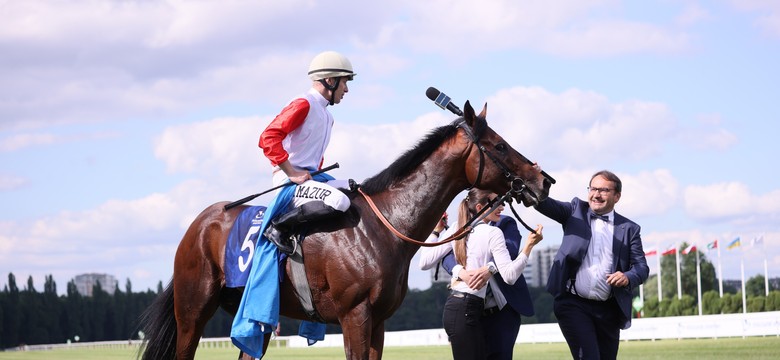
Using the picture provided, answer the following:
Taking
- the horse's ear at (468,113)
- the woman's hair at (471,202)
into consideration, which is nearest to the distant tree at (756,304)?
the woman's hair at (471,202)

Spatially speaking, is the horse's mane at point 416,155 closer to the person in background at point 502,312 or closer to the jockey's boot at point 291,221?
the jockey's boot at point 291,221

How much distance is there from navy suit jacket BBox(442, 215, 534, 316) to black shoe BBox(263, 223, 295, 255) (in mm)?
1979

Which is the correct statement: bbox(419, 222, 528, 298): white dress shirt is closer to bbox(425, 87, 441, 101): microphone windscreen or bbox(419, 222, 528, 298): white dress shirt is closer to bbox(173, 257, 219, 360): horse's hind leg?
bbox(425, 87, 441, 101): microphone windscreen

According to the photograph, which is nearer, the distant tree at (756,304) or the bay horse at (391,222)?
the bay horse at (391,222)

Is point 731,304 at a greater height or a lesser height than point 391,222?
greater

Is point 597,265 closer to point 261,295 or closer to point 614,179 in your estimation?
point 614,179

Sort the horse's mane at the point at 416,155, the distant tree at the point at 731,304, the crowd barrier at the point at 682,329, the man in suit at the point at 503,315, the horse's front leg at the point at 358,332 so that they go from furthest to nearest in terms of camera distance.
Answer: the distant tree at the point at 731,304 < the crowd barrier at the point at 682,329 < the man in suit at the point at 503,315 < the horse's mane at the point at 416,155 < the horse's front leg at the point at 358,332

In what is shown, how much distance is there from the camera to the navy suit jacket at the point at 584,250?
26.5ft

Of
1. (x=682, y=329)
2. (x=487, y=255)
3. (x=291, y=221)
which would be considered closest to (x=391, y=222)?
(x=291, y=221)

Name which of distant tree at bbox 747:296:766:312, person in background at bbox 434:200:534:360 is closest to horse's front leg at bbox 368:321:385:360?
person in background at bbox 434:200:534:360

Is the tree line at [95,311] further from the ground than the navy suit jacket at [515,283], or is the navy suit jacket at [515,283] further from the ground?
the tree line at [95,311]

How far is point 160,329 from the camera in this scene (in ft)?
28.8

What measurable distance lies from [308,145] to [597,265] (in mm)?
2479

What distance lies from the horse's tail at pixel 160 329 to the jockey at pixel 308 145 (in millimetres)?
1704
